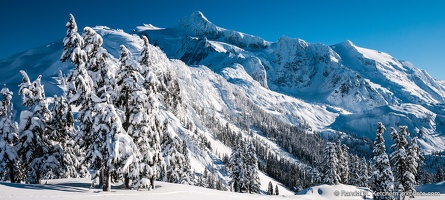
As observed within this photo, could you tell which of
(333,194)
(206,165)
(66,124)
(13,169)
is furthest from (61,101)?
(206,165)

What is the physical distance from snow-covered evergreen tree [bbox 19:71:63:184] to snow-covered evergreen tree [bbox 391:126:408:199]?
4307 cm

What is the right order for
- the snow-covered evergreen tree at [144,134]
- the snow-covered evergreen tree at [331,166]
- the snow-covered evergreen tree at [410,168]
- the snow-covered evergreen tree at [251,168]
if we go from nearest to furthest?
the snow-covered evergreen tree at [144,134] < the snow-covered evergreen tree at [410,168] < the snow-covered evergreen tree at [251,168] < the snow-covered evergreen tree at [331,166]

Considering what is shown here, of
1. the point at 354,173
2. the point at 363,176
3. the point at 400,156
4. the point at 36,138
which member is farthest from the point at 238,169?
the point at 354,173

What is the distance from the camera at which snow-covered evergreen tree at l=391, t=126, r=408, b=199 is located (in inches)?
1874

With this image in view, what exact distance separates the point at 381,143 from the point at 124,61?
3937cm

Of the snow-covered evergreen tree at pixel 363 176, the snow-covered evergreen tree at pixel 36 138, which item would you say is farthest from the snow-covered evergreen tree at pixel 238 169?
the snow-covered evergreen tree at pixel 363 176

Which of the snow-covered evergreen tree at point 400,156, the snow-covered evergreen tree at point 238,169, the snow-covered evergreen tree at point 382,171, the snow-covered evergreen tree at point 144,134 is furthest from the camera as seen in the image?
the snow-covered evergreen tree at point 238,169

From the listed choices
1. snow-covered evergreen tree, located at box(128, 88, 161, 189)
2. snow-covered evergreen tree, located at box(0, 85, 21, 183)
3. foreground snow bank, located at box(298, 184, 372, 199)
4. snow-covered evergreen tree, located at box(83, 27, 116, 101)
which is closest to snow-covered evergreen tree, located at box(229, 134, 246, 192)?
foreground snow bank, located at box(298, 184, 372, 199)

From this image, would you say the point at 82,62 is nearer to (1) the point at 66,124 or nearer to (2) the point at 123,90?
(2) the point at 123,90

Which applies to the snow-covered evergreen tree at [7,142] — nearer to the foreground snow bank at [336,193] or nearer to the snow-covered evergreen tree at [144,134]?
the snow-covered evergreen tree at [144,134]

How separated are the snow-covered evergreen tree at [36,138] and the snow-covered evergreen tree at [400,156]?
141ft

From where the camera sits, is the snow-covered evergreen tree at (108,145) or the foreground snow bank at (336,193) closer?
the snow-covered evergreen tree at (108,145)

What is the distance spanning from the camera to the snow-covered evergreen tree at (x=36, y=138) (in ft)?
99.1

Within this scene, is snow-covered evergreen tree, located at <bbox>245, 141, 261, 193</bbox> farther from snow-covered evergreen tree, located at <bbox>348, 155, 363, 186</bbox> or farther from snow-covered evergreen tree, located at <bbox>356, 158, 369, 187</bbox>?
snow-covered evergreen tree, located at <bbox>348, 155, 363, 186</bbox>
